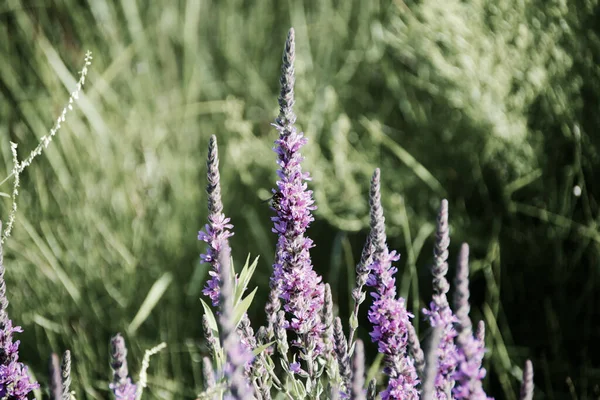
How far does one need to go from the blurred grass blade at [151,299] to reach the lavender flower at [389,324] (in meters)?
1.31

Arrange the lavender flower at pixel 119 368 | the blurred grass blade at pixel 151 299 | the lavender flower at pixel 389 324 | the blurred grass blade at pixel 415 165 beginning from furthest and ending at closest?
the blurred grass blade at pixel 415 165 < the blurred grass blade at pixel 151 299 < the lavender flower at pixel 389 324 < the lavender flower at pixel 119 368

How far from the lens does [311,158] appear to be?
2.38m

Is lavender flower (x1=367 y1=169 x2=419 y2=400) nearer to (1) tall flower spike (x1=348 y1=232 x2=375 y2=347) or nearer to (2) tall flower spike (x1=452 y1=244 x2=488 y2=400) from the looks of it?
(1) tall flower spike (x1=348 y1=232 x2=375 y2=347)

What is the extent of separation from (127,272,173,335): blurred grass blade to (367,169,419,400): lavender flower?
4.30 feet

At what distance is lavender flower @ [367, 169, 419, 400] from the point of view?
98cm

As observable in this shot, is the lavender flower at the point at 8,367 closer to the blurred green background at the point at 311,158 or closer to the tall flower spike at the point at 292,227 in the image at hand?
the tall flower spike at the point at 292,227

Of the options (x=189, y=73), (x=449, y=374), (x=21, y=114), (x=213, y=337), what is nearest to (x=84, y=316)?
(x=21, y=114)

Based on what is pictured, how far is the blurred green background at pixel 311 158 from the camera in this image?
2.20 meters

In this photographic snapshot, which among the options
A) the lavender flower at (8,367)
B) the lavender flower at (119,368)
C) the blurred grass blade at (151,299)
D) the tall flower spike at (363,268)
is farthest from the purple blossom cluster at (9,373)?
the blurred grass blade at (151,299)

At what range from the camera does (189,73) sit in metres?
3.04

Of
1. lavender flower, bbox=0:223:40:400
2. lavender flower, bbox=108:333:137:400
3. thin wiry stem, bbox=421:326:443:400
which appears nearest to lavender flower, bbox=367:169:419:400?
thin wiry stem, bbox=421:326:443:400

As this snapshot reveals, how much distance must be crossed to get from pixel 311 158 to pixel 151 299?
2.38ft

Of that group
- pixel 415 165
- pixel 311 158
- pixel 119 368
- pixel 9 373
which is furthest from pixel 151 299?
pixel 119 368

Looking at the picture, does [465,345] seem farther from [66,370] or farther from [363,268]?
[66,370]
